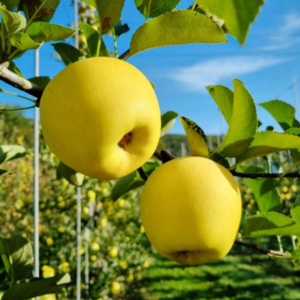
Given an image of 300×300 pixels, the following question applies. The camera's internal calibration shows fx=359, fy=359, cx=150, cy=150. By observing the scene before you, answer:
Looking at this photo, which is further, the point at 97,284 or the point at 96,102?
the point at 97,284

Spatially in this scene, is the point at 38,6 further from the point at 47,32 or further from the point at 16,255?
the point at 16,255

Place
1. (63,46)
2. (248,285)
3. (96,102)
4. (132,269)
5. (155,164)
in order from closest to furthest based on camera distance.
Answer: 1. (96,102)
2. (63,46)
3. (155,164)
4. (132,269)
5. (248,285)

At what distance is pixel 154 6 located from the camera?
0.61m

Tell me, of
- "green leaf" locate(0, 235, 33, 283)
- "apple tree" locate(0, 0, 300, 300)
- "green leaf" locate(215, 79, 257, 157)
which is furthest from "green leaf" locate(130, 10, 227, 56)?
"green leaf" locate(0, 235, 33, 283)

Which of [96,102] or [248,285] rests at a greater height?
[96,102]

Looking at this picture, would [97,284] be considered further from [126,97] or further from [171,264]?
[126,97]

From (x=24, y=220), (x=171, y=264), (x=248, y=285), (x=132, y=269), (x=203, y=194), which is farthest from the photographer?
(x=171, y=264)

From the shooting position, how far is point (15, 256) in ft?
2.90

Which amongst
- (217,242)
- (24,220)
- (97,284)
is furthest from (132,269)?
(217,242)

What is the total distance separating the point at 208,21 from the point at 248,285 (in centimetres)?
430

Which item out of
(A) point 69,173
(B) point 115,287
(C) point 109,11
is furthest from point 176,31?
(B) point 115,287

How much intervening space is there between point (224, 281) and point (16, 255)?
398 cm

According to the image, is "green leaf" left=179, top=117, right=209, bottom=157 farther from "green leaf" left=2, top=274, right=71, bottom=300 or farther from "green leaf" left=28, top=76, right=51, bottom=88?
"green leaf" left=2, top=274, right=71, bottom=300

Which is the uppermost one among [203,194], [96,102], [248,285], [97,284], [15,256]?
[96,102]
